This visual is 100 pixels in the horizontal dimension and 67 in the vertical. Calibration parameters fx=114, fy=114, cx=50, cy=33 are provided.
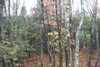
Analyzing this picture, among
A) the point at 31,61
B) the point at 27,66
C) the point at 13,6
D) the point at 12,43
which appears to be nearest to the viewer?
the point at 12,43

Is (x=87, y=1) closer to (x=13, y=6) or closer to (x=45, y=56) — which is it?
(x=13, y=6)

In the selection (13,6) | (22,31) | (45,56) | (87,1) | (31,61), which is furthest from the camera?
(45,56)

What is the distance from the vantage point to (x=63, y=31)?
12500mm

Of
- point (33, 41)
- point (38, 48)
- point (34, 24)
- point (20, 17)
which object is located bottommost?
point (38, 48)

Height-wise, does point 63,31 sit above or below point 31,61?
above

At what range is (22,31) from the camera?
44.0 ft

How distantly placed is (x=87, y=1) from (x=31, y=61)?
40.5 ft

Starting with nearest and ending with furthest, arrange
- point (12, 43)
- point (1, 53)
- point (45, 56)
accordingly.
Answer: point (1, 53), point (12, 43), point (45, 56)

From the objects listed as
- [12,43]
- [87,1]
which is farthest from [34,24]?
[87,1]

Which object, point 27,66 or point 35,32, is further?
point 35,32

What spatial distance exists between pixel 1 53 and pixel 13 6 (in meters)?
7.21

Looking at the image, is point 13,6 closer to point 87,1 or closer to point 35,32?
point 35,32

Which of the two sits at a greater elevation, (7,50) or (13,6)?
(13,6)

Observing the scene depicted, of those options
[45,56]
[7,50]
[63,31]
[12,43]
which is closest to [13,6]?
[12,43]
